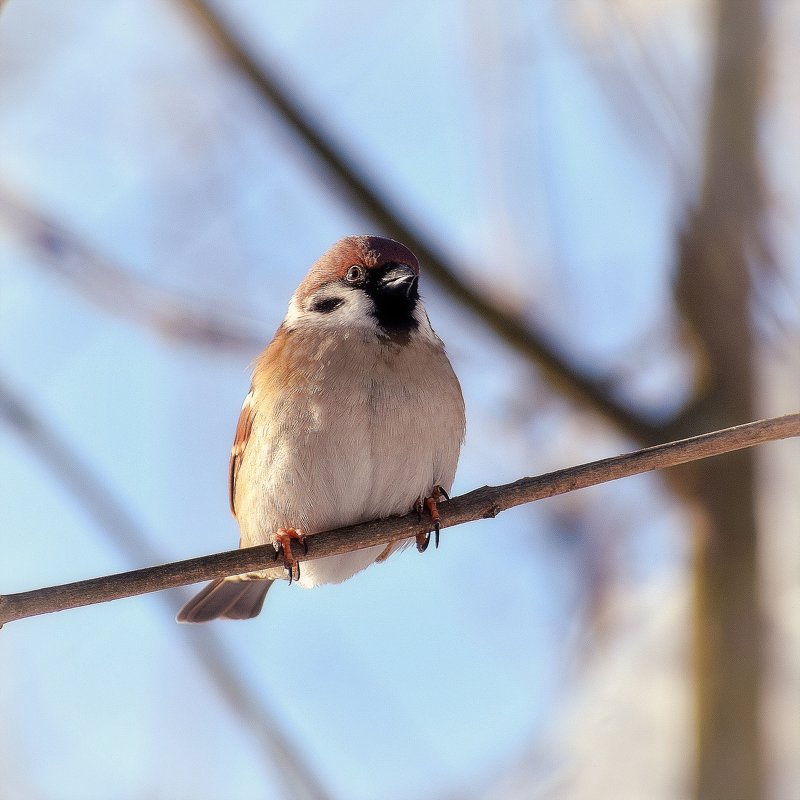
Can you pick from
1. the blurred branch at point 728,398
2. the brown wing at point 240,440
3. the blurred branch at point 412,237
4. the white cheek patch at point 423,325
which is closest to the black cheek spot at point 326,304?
the white cheek patch at point 423,325

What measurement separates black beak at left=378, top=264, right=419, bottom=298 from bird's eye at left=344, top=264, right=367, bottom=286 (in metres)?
0.09

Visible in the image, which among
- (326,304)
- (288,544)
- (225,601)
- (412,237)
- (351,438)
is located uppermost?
(412,237)

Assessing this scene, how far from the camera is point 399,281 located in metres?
4.10

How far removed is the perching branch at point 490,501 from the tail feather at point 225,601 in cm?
160

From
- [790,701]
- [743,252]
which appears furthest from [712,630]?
[743,252]

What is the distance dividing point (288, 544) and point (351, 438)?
0.46 meters

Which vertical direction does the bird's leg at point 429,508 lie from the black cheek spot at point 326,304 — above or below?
below

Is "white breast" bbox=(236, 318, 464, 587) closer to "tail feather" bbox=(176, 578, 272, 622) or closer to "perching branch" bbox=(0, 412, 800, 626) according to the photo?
"perching branch" bbox=(0, 412, 800, 626)

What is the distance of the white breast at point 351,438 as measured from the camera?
147 inches

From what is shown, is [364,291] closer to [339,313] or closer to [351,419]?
[339,313]

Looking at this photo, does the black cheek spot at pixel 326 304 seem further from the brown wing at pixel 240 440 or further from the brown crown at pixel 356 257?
the brown wing at pixel 240 440

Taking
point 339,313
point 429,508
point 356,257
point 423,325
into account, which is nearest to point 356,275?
point 356,257

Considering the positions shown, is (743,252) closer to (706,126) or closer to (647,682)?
(706,126)

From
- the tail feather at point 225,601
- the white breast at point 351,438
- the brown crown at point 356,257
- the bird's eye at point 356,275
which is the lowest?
the tail feather at point 225,601
